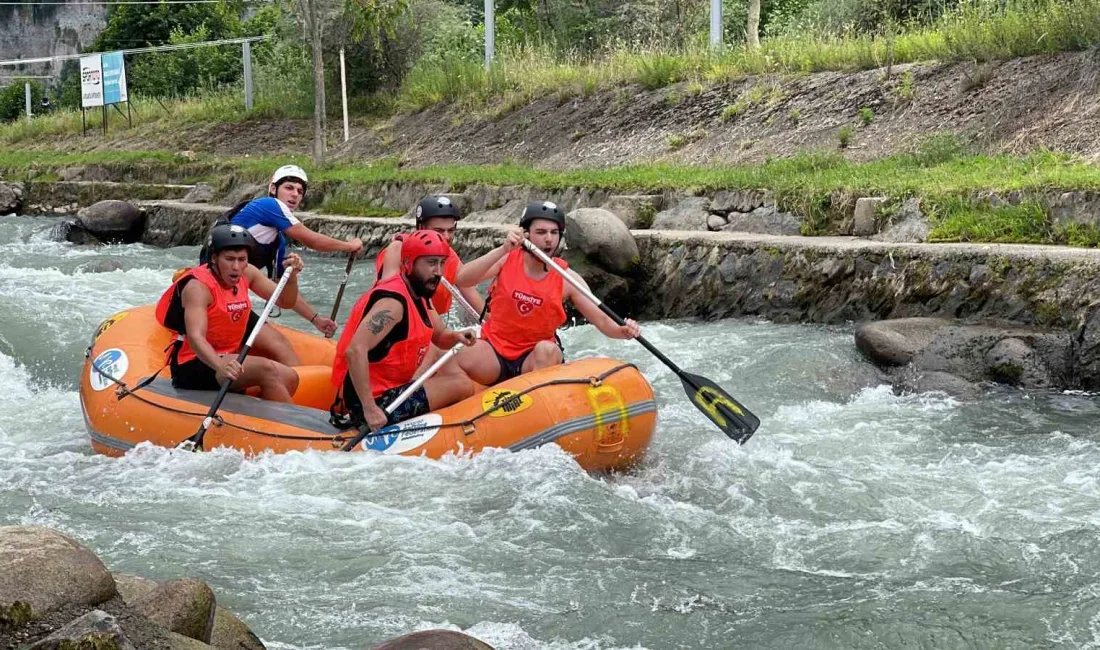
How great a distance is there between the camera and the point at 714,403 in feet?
22.3

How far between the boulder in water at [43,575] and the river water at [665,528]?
101 cm

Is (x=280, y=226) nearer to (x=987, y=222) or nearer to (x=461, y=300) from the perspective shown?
(x=461, y=300)

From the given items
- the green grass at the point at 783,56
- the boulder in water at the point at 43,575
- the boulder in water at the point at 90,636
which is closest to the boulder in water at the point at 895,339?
the green grass at the point at 783,56

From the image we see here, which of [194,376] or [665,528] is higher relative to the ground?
[194,376]

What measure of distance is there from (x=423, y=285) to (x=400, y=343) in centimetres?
35

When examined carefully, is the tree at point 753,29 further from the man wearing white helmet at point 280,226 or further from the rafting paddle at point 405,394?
the rafting paddle at point 405,394

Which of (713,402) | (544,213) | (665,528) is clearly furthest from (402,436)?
(713,402)

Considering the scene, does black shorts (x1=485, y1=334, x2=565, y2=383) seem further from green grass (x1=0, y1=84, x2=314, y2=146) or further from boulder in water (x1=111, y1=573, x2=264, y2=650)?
green grass (x1=0, y1=84, x2=314, y2=146)

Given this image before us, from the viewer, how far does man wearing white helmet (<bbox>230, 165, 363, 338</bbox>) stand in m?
7.39

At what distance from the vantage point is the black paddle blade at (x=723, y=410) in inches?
263

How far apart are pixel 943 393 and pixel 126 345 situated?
4.91 metres

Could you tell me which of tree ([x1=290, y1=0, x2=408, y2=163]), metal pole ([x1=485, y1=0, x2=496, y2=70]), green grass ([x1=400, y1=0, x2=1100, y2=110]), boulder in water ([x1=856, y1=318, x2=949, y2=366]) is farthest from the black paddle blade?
metal pole ([x1=485, y1=0, x2=496, y2=70])

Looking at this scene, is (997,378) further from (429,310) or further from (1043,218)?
(429,310)

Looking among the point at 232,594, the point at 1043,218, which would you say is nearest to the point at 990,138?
the point at 1043,218
